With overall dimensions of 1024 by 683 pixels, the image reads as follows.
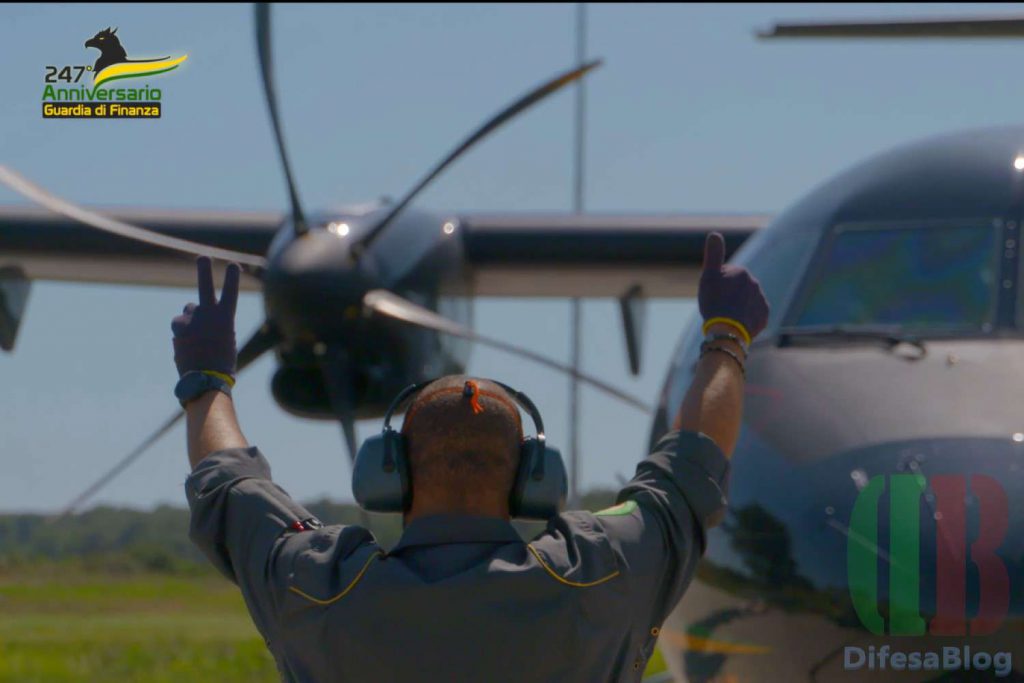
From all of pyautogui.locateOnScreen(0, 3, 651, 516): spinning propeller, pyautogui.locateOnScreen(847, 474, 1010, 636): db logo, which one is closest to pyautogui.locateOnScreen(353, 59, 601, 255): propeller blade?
pyautogui.locateOnScreen(0, 3, 651, 516): spinning propeller

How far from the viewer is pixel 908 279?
5.60 metres

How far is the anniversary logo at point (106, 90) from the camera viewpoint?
702cm

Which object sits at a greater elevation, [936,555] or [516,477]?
[516,477]

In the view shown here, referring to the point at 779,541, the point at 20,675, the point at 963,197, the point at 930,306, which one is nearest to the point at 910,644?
the point at 779,541

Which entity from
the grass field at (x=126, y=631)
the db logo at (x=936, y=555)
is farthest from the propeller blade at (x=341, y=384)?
the db logo at (x=936, y=555)

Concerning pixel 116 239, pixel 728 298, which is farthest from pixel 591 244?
pixel 728 298

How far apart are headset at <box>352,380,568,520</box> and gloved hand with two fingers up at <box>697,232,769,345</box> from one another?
1.53ft

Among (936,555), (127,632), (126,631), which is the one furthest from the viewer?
(126,631)

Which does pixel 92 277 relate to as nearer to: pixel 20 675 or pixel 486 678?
pixel 20 675

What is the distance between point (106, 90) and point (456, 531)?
5041 millimetres

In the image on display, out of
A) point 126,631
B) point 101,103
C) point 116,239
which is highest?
point 101,103

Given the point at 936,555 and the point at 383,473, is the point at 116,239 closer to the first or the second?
the point at 936,555

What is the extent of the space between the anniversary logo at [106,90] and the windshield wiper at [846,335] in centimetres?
333

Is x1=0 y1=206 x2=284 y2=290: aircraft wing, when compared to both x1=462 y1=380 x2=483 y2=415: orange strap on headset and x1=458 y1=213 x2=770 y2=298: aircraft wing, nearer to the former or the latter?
x1=458 y1=213 x2=770 y2=298: aircraft wing
